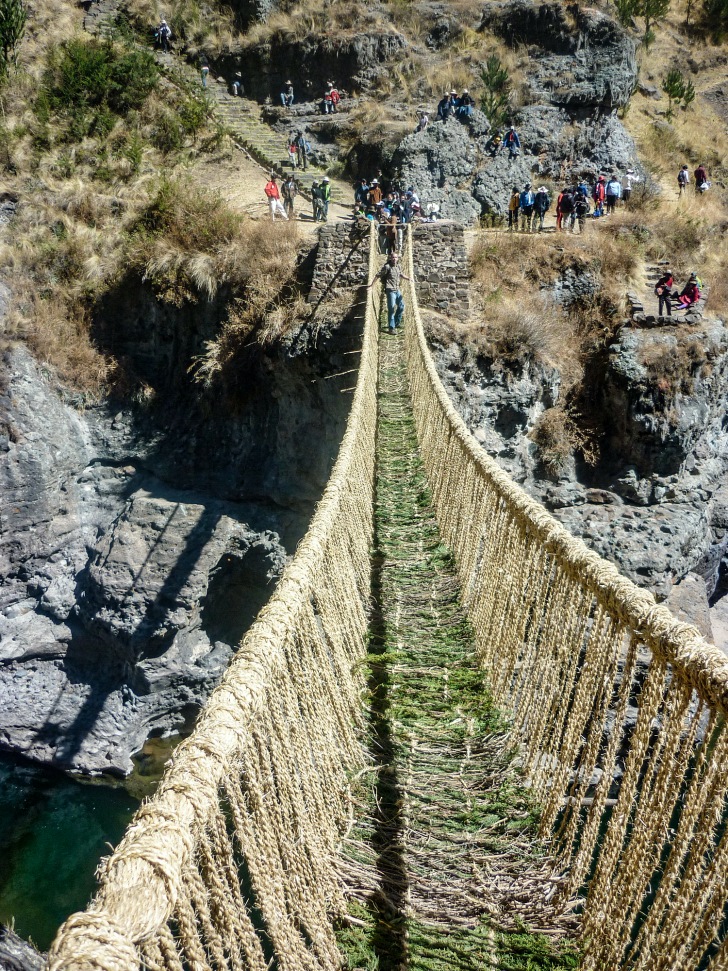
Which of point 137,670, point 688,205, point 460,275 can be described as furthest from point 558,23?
point 137,670

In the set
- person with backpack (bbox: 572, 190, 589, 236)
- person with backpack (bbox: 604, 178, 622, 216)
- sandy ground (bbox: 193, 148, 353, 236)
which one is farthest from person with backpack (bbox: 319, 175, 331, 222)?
person with backpack (bbox: 604, 178, 622, 216)

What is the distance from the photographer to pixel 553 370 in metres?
12.4

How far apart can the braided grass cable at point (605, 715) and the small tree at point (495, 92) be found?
62.3 ft

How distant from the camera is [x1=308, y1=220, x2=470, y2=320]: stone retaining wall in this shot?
12313 mm

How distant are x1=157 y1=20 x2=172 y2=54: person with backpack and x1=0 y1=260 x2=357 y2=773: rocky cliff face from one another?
14.6 meters

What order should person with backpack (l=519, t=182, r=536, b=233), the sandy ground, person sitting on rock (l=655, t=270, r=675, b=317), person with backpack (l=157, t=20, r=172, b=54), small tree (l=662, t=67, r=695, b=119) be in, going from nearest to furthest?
1. person sitting on rock (l=655, t=270, r=675, b=317)
2. person with backpack (l=519, t=182, r=536, b=233)
3. the sandy ground
4. person with backpack (l=157, t=20, r=172, b=54)
5. small tree (l=662, t=67, r=695, b=119)

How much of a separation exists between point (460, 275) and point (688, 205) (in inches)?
411

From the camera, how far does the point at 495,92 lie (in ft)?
66.5

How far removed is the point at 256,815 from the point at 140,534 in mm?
12685

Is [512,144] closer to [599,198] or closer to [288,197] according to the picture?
[599,198]

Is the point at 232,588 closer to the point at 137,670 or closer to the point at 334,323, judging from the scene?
the point at 137,670

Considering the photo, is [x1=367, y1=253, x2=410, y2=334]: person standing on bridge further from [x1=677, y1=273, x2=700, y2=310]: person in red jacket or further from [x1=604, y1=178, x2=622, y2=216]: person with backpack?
[x1=604, y1=178, x2=622, y2=216]: person with backpack

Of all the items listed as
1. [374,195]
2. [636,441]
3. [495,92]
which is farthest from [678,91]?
[636,441]

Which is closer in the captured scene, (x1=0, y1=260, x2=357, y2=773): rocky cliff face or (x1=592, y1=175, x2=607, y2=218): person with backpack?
(x1=0, y1=260, x2=357, y2=773): rocky cliff face
